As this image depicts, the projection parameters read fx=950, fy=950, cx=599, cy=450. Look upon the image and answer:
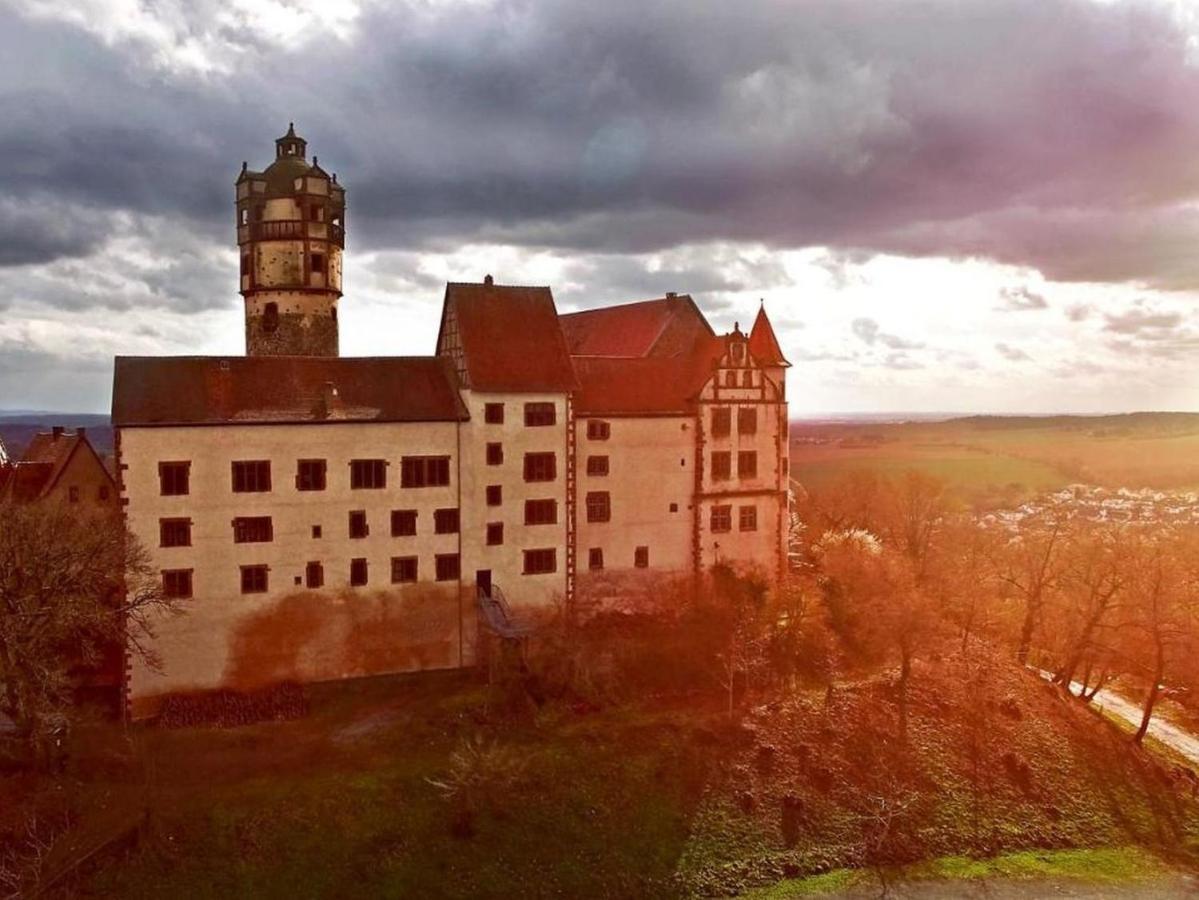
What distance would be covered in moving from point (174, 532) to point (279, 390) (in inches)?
298

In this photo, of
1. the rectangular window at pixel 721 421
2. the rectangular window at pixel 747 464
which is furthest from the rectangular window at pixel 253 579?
the rectangular window at pixel 747 464

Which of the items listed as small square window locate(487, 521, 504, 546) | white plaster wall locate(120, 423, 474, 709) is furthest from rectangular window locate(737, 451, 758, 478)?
white plaster wall locate(120, 423, 474, 709)

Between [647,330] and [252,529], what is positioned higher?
[647,330]

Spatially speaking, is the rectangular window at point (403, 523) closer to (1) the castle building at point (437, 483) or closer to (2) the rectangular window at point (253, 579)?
(1) the castle building at point (437, 483)

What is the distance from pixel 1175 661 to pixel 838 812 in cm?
2597

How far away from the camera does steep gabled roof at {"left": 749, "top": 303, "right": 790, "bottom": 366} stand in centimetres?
5316

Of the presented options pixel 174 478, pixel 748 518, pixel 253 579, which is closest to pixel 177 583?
pixel 253 579

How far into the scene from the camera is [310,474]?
4228cm

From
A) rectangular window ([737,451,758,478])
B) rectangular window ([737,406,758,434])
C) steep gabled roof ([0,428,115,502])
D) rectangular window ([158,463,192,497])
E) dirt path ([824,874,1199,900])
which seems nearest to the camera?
dirt path ([824,874,1199,900])

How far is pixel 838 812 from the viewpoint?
36.8 m

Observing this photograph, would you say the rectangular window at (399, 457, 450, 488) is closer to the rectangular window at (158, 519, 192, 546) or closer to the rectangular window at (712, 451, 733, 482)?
the rectangular window at (158, 519, 192, 546)

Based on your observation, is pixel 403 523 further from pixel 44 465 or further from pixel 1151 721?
pixel 1151 721

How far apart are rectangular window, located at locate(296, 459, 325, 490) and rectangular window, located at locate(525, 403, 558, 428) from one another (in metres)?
9.84

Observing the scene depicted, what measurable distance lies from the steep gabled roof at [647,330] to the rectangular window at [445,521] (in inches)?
623
